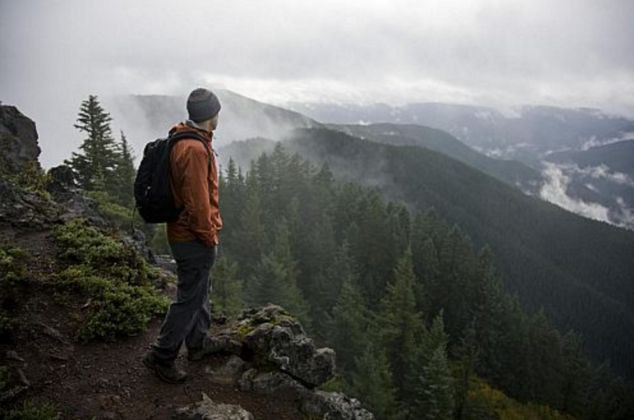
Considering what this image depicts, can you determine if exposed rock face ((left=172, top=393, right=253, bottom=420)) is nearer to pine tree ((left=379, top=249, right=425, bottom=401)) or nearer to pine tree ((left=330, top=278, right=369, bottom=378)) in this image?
pine tree ((left=330, top=278, right=369, bottom=378))

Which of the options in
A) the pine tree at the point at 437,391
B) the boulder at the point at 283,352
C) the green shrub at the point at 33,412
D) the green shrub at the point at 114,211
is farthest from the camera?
the pine tree at the point at 437,391

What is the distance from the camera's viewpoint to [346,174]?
171 metres

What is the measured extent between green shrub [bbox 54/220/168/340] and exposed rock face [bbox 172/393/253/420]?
2110 mm

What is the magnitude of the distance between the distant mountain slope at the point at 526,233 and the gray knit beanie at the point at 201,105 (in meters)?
134

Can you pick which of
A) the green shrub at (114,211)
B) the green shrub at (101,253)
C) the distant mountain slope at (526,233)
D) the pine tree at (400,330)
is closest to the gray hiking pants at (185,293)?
the green shrub at (101,253)

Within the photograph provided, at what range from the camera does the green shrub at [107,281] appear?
7469 mm

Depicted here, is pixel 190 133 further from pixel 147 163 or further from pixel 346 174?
pixel 346 174

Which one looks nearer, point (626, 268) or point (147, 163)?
point (147, 163)

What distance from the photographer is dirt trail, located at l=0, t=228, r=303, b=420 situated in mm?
5949

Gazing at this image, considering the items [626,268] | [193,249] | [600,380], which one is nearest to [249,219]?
[193,249]

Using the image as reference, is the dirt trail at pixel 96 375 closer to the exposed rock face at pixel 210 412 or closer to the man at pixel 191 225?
the exposed rock face at pixel 210 412

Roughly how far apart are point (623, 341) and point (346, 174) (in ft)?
341

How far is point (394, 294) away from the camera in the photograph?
40031 millimetres

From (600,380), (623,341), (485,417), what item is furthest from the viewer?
(623,341)
